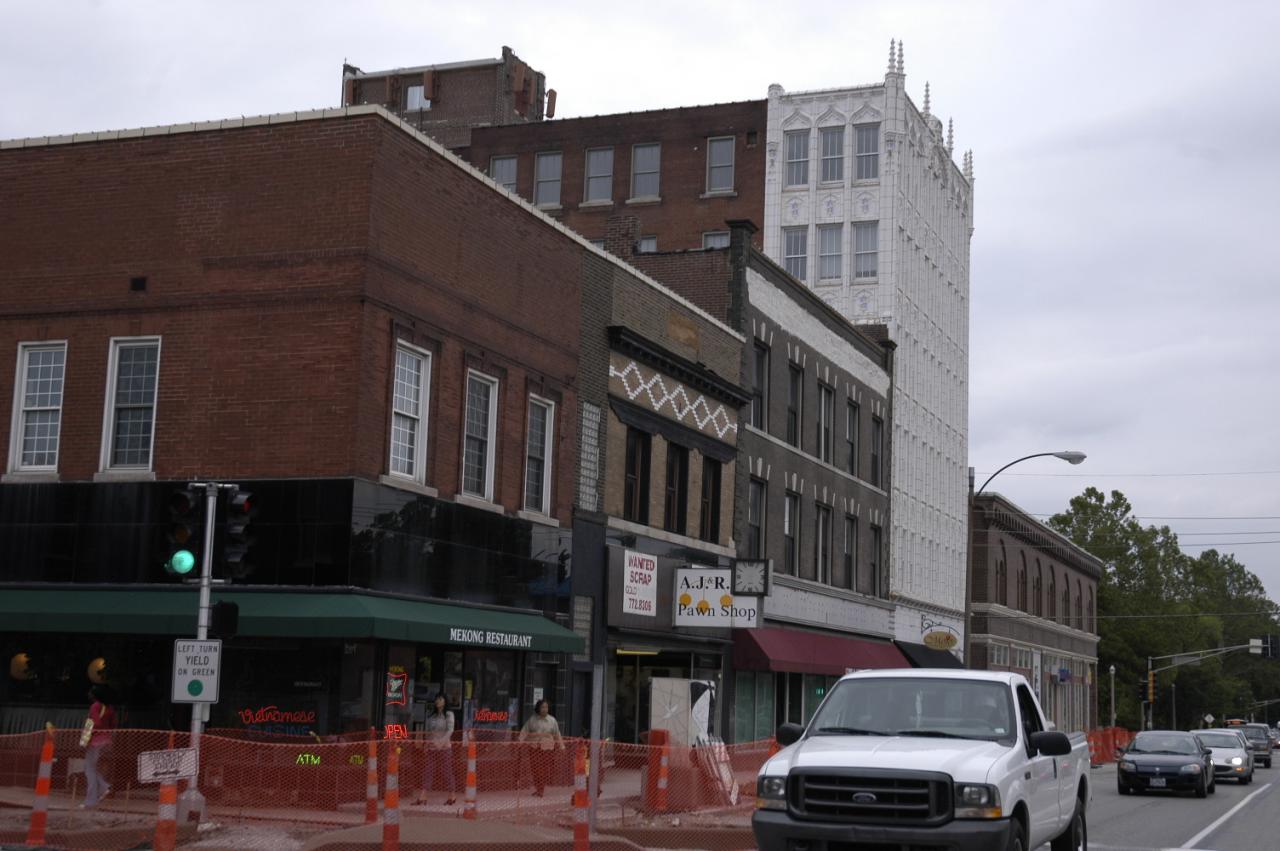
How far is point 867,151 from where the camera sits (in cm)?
5250

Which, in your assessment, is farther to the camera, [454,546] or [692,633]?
[692,633]

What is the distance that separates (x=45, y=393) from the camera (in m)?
23.9

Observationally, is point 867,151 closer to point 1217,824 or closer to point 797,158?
point 797,158

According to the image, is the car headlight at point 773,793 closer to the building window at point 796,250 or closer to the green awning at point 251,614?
the green awning at point 251,614

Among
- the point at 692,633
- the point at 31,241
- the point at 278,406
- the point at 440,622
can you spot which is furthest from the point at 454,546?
the point at 692,633

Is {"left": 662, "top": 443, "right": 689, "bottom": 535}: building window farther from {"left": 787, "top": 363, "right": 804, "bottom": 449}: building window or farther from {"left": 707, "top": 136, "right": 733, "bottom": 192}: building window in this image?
{"left": 707, "top": 136, "right": 733, "bottom": 192}: building window

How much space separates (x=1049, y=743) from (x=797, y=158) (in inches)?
1663

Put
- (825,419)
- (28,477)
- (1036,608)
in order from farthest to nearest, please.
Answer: (1036,608) → (825,419) → (28,477)

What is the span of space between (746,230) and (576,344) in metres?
9.80

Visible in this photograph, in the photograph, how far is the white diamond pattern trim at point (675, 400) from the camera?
102 feet

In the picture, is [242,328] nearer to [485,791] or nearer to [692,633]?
[485,791]

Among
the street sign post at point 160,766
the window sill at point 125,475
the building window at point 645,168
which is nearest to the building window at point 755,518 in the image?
the window sill at point 125,475

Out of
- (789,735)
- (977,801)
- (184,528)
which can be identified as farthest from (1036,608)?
(977,801)

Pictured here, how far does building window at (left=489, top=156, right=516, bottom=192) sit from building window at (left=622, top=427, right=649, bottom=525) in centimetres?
2645
